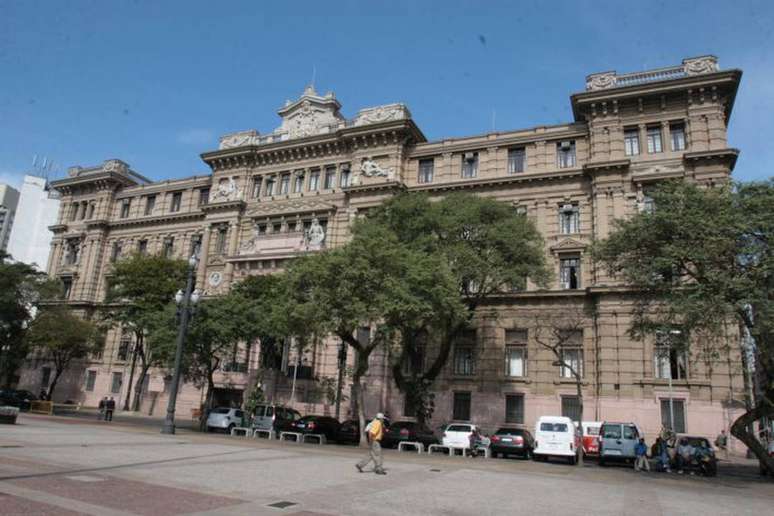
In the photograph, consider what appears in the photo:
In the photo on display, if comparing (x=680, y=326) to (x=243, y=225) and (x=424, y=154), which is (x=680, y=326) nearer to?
(x=424, y=154)

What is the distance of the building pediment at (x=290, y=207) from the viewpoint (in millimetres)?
45469

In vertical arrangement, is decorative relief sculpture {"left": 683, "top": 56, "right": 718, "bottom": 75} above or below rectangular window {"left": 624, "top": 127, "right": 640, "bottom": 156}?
above

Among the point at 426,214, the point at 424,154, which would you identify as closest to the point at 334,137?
the point at 424,154

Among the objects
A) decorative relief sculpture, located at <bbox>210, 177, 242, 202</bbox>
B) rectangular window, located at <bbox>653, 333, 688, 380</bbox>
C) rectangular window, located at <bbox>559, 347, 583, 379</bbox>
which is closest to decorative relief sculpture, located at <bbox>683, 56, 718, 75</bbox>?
rectangular window, located at <bbox>653, 333, 688, 380</bbox>

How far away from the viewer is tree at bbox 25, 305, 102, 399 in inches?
1735

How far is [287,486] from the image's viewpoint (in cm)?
1237

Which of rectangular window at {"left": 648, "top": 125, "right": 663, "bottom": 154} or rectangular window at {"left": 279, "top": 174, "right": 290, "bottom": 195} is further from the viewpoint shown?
rectangular window at {"left": 279, "top": 174, "right": 290, "bottom": 195}

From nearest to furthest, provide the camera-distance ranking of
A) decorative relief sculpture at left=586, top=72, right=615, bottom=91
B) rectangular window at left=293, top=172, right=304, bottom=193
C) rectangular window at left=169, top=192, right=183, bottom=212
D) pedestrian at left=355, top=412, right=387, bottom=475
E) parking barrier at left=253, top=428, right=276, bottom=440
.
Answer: pedestrian at left=355, top=412, right=387, bottom=475 < parking barrier at left=253, top=428, right=276, bottom=440 < decorative relief sculpture at left=586, top=72, right=615, bottom=91 < rectangular window at left=293, top=172, right=304, bottom=193 < rectangular window at left=169, top=192, right=183, bottom=212

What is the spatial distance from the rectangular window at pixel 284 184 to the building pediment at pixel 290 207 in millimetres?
1159

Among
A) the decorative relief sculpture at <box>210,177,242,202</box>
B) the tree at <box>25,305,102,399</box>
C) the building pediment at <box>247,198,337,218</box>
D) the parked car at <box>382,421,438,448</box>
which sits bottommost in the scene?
the parked car at <box>382,421,438,448</box>

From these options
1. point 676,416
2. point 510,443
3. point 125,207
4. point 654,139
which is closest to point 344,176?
point 654,139

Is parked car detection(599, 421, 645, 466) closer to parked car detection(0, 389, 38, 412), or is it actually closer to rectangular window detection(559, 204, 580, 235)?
rectangular window detection(559, 204, 580, 235)

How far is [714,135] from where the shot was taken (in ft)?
115

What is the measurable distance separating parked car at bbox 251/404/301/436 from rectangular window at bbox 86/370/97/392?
93.9ft
